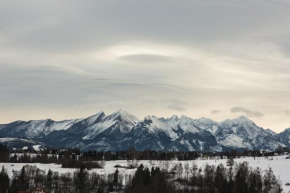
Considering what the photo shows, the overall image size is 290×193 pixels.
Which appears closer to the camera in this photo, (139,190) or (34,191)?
(34,191)

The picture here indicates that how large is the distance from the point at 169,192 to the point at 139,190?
51.8 feet

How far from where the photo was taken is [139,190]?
195 metres

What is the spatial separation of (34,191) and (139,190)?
49.6 metres

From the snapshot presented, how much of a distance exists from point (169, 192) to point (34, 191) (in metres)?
62.5

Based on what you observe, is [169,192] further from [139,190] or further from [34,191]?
[34,191]

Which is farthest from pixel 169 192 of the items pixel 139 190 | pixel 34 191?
pixel 34 191

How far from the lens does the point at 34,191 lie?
182625 millimetres

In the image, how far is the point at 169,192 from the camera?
18850 centimetres
